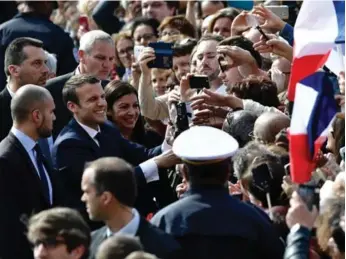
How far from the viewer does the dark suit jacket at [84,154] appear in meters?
10.7

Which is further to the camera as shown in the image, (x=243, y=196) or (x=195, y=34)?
(x=195, y=34)

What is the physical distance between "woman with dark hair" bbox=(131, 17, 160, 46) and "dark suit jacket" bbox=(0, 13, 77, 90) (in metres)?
0.88

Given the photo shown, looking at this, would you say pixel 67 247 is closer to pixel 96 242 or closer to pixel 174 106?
pixel 96 242

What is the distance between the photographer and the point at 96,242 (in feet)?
27.9

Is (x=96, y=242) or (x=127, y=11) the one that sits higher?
(x=96, y=242)

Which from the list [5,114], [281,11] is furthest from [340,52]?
[281,11]

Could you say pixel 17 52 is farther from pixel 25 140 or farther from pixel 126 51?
pixel 126 51

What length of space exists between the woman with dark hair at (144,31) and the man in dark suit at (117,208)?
621 centimetres

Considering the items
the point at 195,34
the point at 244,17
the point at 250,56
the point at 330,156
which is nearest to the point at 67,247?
the point at 330,156

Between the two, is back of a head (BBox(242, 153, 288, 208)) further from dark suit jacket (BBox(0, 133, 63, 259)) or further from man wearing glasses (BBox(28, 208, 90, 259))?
dark suit jacket (BBox(0, 133, 63, 259))

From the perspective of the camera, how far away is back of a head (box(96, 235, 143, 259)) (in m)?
7.72

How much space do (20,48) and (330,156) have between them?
11.1 feet

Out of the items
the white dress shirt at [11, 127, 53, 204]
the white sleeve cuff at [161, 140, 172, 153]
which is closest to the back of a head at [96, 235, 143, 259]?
the white dress shirt at [11, 127, 53, 204]

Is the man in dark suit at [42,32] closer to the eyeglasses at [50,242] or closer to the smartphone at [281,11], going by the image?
the smartphone at [281,11]
